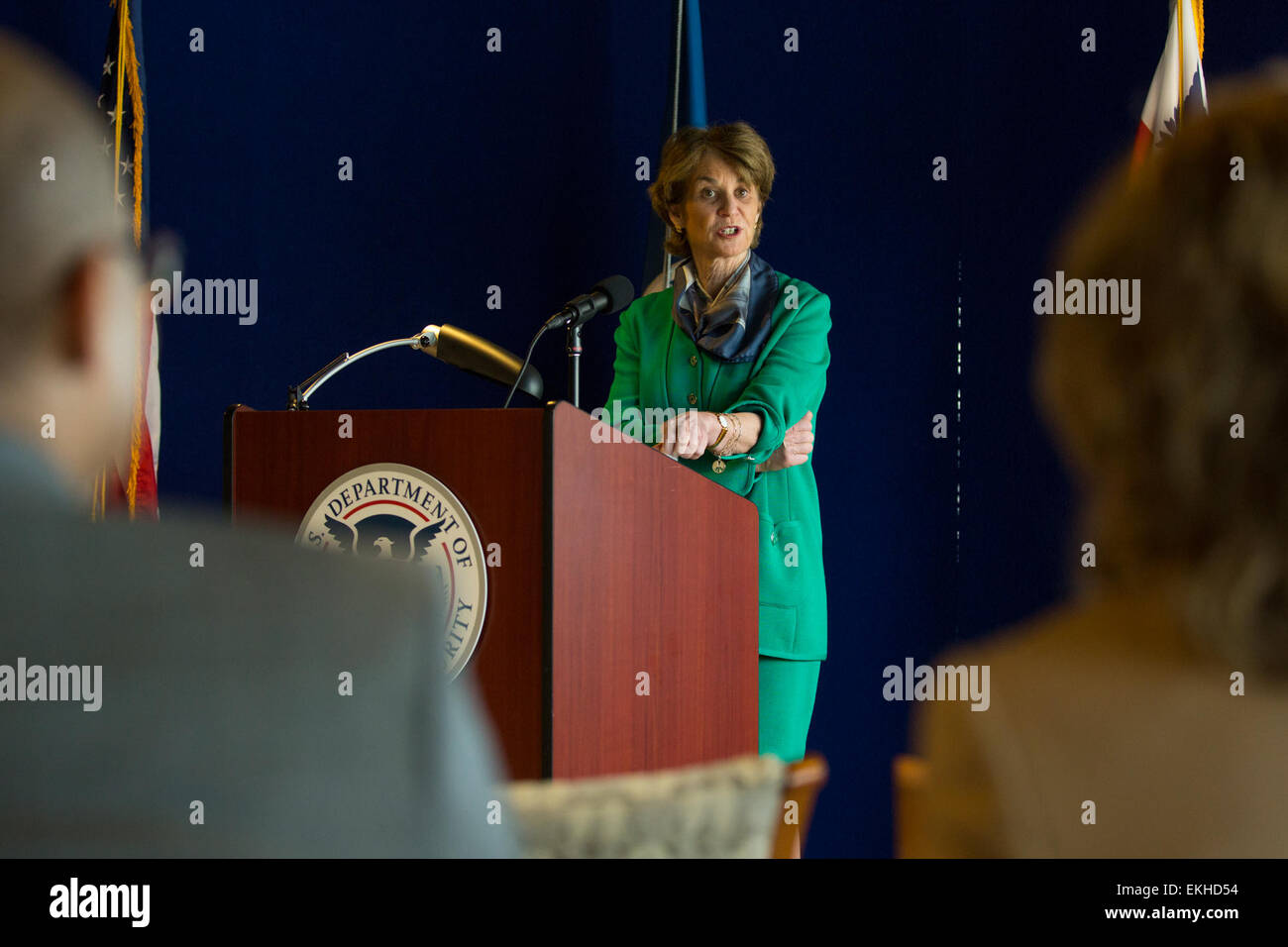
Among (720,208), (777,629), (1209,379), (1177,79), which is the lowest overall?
(777,629)

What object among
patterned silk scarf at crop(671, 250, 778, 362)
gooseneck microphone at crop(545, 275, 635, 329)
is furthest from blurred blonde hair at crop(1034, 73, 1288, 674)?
patterned silk scarf at crop(671, 250, 778, 362)

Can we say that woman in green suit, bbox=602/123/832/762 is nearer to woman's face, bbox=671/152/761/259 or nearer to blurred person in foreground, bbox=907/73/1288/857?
woman's face, bbox=671/152/761/259

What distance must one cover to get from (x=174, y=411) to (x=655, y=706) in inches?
101

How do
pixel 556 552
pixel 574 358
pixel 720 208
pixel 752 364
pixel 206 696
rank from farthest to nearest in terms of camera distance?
1. pixel 720 208
2. pixel 752 364
3. pixel 574 358
4. pixel 556 552
5. pixel 206 696

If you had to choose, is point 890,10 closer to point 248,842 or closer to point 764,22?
point 764,22

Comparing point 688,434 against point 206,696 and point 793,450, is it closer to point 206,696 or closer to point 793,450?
point 793,450

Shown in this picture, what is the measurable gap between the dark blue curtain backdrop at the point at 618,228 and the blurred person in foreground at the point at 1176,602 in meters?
3.11

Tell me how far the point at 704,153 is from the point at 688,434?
0.87 m

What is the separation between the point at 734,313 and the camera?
2707mm

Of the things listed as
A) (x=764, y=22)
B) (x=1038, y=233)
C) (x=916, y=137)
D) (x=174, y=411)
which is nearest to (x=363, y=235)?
(x=174, y=411)

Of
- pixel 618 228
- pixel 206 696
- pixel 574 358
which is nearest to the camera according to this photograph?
pixel 206 696

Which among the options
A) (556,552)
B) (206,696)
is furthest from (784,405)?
(206,696)

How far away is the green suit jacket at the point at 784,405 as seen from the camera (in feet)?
8.75

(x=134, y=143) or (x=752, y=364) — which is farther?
(x=134, y=143)
